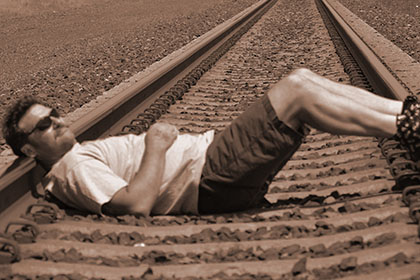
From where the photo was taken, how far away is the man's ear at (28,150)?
3.02 metres

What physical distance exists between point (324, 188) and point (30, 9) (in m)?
23.3

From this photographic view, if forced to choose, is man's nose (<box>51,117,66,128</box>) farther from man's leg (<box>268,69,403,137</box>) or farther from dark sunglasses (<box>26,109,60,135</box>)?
man's leg (<box>268,69,403,137</box>)

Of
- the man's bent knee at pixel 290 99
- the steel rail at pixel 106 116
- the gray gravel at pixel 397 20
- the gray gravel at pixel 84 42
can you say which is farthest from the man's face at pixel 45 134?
the gray gravel at pixel 397 20

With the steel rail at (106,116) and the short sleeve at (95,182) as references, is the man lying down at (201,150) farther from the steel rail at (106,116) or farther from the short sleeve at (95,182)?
the steel rail at (106,116)

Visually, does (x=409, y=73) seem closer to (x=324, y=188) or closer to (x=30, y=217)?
(x=324, y=188)

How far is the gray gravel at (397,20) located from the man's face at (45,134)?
695 centimetres

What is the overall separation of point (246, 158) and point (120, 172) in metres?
0.65

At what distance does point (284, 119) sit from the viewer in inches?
117

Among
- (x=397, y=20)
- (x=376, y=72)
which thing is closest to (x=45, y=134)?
(x=376, y=72)

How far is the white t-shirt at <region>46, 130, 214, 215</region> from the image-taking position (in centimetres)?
287

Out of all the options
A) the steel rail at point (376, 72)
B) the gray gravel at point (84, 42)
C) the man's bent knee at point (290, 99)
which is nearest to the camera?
the man's bent knee at point (290, 99)

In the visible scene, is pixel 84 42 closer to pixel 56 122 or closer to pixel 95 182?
pixel 56 122

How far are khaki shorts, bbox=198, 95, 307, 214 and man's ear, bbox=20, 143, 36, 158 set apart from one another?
2.85ft

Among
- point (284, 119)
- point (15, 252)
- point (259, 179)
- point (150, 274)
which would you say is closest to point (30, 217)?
point (15, 252)
